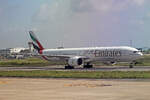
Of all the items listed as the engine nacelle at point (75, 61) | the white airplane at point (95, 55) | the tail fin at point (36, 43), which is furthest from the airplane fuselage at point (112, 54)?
the tail fin at point (36, 43)

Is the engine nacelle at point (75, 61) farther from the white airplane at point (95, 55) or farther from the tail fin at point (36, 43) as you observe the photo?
the tail fin at point (36, 43)

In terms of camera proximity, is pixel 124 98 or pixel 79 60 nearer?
pixel 124 98

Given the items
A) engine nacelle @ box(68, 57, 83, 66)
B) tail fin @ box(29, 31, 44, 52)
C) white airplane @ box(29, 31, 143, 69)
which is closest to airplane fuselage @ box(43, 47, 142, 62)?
white airplane @ box(29, 31, 143, 69)

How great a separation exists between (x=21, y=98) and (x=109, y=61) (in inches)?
1523

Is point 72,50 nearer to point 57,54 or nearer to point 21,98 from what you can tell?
point 57,54

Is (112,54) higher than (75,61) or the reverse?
higher

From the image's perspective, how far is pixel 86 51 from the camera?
187 feet

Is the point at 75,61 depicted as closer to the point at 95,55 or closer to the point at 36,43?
the point at 95,55

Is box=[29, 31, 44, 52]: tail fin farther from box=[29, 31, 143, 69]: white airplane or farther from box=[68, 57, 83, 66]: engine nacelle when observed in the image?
box=[68, 57, 83, 66]: engine nacelle

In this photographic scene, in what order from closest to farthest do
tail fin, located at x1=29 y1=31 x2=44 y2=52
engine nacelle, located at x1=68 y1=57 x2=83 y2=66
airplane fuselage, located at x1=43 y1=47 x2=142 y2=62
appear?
1. airplane fuselage, located at x1=43 y1=47 x2=142 y2=62
2. engine nacelle, located at x1=68 y1=57 x2=83 y2=66
3. tail fin, located at x1=29 y1=31 x2=44 y2=52

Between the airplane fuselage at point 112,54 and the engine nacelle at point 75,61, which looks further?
the engine nacelle at point 75,61

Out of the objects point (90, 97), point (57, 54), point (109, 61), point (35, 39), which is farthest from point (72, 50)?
point (90, 97)

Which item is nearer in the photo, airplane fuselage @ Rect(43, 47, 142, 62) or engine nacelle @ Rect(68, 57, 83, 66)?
airplane fuselage @ Rect(43, 47, 142, 62)

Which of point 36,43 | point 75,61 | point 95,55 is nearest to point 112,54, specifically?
point 95,55
